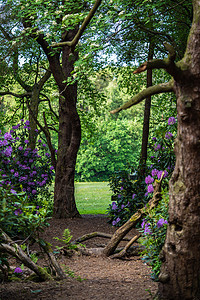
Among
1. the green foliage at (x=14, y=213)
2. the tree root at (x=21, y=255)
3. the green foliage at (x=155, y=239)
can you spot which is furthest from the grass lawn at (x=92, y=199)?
the green foliage at (x=14, y=213)

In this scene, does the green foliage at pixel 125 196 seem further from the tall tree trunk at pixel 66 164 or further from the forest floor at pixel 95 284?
the forest floor at pixel 95 284

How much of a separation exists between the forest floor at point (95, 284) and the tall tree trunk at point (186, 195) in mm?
451

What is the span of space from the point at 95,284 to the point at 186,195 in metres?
1.67

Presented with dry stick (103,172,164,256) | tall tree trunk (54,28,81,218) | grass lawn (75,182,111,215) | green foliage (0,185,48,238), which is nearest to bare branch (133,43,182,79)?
green foliage (0,185,48,238)

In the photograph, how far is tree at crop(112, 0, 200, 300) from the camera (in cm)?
296

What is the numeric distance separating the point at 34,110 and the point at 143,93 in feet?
25.4

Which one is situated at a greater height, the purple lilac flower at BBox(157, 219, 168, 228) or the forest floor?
the purple lilac flower at BBox(157, 219, 168, 228)

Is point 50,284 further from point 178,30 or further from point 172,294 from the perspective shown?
point 178,30

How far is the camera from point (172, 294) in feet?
10.2

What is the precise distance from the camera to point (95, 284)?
13.2 ft

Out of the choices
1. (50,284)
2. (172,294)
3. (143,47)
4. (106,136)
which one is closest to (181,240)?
(172,294)

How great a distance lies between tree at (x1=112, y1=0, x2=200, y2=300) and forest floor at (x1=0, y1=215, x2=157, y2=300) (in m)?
0.45

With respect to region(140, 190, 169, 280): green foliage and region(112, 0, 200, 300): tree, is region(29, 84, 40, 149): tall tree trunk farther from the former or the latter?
region(112, 0, 200, 300): tree

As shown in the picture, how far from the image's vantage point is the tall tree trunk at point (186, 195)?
2.96 meters
